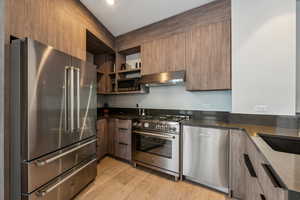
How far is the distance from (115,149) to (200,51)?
2433 mm

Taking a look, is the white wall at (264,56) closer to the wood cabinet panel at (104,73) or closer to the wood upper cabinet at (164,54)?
the wood upper cabinet at (164,54)

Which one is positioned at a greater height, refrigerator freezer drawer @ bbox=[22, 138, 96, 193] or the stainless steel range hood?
the stainless steel range hood

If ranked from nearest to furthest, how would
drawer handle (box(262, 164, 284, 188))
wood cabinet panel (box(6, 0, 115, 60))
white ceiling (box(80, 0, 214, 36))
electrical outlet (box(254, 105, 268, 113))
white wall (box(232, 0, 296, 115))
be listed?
drawer handle (box(262, 164, 284, 188)) < wood cabinet panel (box(6, 0, 115, 60)) < white wall (box(232, 0, 296, 115)) < electrical outlet (box(254, 105, 268, 113)) < white ceiling (box(80, 0, 214, 36))

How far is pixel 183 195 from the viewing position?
5.49ft

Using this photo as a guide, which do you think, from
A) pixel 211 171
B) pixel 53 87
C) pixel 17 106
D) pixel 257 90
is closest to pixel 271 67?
pixel 257 90

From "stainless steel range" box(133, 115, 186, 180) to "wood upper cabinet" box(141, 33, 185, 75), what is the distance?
3.14ft

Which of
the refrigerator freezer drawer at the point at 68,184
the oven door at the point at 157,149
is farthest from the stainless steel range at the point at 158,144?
the refrigerator freezer drawer at the point at 68,184

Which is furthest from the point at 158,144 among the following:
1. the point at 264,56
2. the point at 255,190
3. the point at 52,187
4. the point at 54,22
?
the point at 54,22

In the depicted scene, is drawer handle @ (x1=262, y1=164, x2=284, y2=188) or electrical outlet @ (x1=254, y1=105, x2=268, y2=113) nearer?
drawer handle @ (x1=262, y1=164, x2=284, y2=188)

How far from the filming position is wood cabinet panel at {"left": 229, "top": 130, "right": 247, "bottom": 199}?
5.06ft

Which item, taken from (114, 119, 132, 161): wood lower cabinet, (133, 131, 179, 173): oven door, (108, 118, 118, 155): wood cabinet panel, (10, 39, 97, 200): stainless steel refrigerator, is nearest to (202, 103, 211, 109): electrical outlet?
(133, 131, 179, 173): oven door

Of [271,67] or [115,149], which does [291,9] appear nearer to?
[271,67]

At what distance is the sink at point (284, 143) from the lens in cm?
115

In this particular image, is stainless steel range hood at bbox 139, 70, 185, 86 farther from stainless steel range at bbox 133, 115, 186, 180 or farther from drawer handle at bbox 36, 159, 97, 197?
drawer handle at bbox 36, 159, 97, 197
